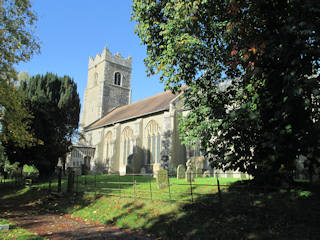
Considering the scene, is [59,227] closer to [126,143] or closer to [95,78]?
[126,143]

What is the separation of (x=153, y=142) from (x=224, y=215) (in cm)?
1963

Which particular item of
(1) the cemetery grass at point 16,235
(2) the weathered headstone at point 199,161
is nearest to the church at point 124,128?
(2) the weathered headstone at point 199,161

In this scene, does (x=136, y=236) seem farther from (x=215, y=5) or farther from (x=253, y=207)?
(x=215, y=5)

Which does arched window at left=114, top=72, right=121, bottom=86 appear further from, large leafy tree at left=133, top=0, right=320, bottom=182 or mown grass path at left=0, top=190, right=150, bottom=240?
large leafy tree at left=133, top=0, right=320, bottom=182

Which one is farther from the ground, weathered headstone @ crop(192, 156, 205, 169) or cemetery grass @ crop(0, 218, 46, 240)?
weathered headstone @ crop(192, 156, 205, 169)

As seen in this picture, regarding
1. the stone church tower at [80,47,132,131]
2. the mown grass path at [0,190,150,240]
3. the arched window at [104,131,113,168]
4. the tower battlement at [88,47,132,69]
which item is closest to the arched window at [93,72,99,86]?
the stone church tower at [80,47,132,131]

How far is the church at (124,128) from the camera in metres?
23.8

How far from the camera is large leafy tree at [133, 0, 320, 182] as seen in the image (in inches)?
225

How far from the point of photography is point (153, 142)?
88.0 feet

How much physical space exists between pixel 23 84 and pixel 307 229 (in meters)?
27.4

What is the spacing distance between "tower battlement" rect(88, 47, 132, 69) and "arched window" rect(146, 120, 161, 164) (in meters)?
23.9

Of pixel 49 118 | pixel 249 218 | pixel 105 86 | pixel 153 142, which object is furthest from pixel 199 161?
pixel 105 86

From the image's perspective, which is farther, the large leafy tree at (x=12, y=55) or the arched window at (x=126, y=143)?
the arched window at (x=126, y=143)

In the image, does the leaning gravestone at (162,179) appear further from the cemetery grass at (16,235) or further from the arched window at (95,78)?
the arched window at (95,78)
